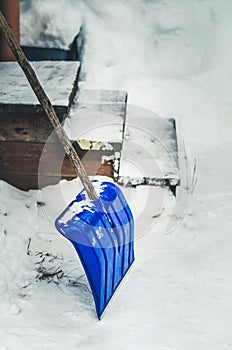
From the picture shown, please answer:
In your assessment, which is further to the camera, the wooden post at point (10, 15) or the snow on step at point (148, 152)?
the wooden post at point (10, 15)

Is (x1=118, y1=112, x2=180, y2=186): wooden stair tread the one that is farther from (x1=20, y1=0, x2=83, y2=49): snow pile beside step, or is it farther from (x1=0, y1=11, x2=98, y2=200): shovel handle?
(x1=20, y1=0, x2=83, y2=49): snow pile beside step

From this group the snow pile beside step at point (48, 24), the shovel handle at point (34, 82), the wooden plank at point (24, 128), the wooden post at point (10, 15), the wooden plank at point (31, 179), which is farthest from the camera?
the snow pile beside step at point (48, 24)

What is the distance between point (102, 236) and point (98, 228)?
1.9 inches

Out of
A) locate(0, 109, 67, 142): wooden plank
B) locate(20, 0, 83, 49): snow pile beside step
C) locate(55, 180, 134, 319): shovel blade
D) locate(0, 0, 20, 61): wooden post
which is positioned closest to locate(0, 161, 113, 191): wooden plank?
locate(0, 109, 67, 142): wooden plank

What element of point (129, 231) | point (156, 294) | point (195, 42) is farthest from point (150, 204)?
point (195, 42)

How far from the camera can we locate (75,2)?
4922 millimetres

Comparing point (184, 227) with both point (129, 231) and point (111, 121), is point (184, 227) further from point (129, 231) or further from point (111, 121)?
point (111, 121)

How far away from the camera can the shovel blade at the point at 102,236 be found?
7.99ft

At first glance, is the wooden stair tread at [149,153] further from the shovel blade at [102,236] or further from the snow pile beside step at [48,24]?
the snow pile beside step at [48,24]

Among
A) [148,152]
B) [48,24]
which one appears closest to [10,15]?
[48,24]

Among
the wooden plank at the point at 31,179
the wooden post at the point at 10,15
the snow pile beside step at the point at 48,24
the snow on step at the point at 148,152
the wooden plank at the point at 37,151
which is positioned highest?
the wooden post at the point at 10,15

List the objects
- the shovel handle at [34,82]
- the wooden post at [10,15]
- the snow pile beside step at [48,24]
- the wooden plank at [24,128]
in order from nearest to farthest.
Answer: the shovel handle at [34,82] < the wooden plank at [24,128] < the wooden post at [10,15] < the snow pile beside step at [48,24]

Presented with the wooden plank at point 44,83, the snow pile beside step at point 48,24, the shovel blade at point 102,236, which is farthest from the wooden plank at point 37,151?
the snow pile beside step at point 48,24

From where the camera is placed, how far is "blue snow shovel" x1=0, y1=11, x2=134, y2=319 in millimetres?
2445
